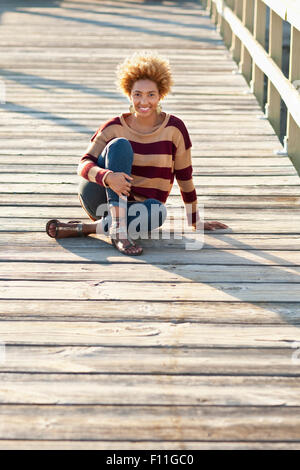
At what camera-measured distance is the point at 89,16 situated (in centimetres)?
982

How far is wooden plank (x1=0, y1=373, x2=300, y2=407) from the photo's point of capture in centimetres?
234

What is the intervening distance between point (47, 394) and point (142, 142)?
140 centimetres

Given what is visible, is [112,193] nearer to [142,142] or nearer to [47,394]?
[142,142]

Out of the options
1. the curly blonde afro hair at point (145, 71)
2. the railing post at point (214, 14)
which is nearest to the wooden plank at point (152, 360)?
the curly blonde afro hair at point (145, 71)

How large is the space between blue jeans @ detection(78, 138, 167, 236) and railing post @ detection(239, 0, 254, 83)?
141 inches

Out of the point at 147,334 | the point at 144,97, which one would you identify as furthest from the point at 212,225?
the point at 147,334

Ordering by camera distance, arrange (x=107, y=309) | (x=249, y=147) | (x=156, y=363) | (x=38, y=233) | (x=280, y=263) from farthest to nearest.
A: 1. (x=249, y=147)
2. (x=38, y=233)
3. (x=280, y=263)
4. (x=107, y=309)
5. (x=156, y=363)

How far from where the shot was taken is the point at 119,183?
3270 mm

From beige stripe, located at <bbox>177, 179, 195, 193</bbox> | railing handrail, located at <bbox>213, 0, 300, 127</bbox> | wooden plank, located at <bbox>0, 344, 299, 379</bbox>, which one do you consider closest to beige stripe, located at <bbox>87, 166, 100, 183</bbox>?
beige stripe, located at <bbox>177, 179, 195, 193</bbox>

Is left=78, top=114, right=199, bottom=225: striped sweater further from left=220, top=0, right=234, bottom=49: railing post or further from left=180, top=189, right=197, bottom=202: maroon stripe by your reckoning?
left=220, top=0, right=234, bottom=49: railing post

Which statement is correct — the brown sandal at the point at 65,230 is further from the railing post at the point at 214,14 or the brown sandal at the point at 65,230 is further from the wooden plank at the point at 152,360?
the railing post at the point at 214,14

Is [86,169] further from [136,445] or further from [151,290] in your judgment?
[136,445]

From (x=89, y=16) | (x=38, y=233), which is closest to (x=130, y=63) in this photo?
(x=38, y=233)

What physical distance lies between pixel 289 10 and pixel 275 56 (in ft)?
3.36
